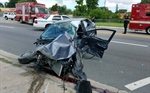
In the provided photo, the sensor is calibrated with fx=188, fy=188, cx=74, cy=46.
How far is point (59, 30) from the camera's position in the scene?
640 centimetres

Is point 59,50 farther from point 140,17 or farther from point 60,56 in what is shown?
point 140,17

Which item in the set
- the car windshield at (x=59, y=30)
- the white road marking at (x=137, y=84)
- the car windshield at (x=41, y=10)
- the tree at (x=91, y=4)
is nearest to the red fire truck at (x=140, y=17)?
the car windshield at (x=41, y=10)

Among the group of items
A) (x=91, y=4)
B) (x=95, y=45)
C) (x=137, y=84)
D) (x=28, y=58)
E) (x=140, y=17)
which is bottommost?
(x=137, y=84)

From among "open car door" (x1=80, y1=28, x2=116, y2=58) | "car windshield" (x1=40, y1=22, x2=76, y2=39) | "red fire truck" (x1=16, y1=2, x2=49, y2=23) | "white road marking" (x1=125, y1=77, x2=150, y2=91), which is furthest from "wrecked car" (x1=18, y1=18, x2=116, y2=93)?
"red fire truck" (x1=16, y1=2, x2=49, y2=23)

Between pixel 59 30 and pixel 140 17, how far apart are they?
12.8 m

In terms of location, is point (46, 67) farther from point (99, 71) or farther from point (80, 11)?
point (80, 11)

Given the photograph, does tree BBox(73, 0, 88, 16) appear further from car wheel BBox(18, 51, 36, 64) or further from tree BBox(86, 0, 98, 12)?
car wheel BBox(18, 51, 36, 64)

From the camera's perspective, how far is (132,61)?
6980 millimetres

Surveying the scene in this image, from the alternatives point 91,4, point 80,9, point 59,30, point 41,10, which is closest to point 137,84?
point 59,30

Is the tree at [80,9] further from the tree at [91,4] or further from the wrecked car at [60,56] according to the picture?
the wrecked car at [60,56]

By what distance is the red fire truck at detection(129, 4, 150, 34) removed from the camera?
16.9 m

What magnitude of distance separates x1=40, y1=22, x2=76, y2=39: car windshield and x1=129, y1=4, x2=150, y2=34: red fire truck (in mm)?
12286

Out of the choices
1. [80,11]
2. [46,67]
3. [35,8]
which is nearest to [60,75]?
[46,67]

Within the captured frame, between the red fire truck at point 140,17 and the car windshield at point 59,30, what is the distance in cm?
1229
